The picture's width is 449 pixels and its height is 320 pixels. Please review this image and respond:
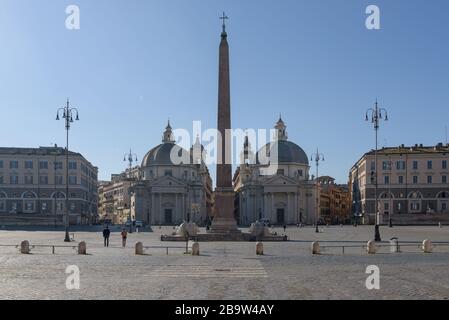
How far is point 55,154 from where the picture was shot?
359 ft

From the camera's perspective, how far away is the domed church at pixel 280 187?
381 ft

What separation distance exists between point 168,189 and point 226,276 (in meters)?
96.2

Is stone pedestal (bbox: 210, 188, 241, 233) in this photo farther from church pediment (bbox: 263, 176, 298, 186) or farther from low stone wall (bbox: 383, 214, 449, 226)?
church pediment (bbox: 263, 176, 298, 186)

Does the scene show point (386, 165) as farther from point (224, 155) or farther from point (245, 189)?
point (224, 155)

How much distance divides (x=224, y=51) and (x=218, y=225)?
11930mm

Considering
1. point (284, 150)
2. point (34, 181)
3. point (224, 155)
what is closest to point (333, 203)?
point (284, 150)

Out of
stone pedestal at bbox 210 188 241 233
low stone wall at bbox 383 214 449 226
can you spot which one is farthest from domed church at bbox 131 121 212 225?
stone pedestal at bbox 210 188 241 233

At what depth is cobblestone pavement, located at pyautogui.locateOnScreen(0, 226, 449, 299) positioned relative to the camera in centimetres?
1739

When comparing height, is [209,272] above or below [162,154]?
below

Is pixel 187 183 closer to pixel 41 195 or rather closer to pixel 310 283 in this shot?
pixel 41 195

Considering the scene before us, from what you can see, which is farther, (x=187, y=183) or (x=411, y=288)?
(x=187, y=183)

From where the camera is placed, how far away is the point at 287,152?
120 metres
